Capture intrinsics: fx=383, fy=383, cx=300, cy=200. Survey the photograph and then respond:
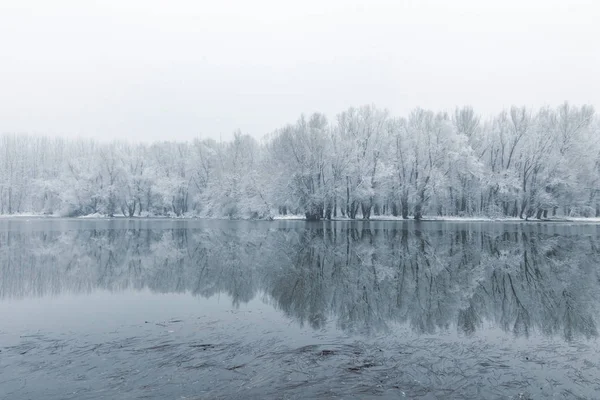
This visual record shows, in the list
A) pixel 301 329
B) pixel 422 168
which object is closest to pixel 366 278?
pixel 301 329

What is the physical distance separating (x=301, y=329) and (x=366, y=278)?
6.80 m

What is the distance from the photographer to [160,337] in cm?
965

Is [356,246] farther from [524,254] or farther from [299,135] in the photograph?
[299,135]

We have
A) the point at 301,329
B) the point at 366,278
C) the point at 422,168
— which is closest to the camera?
the point at 301,329

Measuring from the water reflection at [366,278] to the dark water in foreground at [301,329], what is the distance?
98mm

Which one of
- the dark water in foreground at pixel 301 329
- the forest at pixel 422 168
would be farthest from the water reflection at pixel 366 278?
the forest at pixel 422 168

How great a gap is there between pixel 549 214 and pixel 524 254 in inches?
2295

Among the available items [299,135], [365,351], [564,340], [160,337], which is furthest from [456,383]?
[299,135]

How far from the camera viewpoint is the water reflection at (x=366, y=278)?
1129 cm

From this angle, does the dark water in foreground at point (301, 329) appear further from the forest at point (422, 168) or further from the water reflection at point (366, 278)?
the forest at point (422, 168)

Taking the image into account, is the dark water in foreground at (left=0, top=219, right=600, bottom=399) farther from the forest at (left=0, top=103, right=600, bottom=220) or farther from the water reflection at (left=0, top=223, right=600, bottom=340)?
the forest at (left=0, top=103, right=600, bottom=220)

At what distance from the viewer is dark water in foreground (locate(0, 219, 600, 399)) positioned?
23.1 ft

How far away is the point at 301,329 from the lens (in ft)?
33.7

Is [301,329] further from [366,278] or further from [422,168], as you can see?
[422,168]
